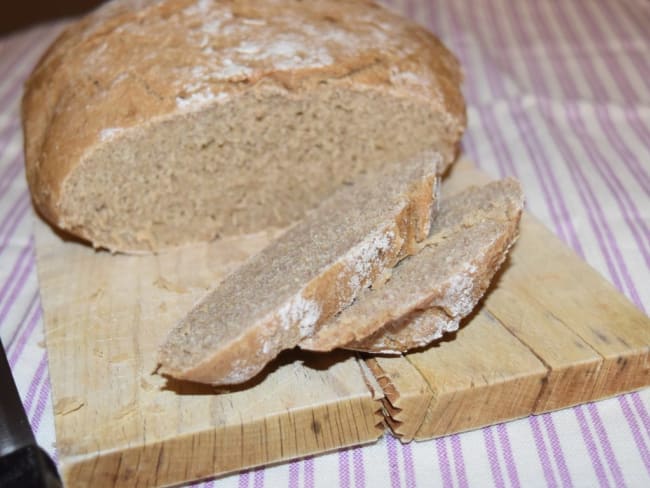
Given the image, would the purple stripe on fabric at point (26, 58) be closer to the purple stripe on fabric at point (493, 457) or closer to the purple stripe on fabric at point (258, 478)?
the purple stripe on fabric at point (258, 478)

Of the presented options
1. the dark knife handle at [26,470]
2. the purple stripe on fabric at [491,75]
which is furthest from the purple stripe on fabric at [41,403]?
the purple stripe on fabric at [491,75]

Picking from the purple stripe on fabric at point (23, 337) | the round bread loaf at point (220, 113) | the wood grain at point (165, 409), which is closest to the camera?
the wood grain at point (165, 409)

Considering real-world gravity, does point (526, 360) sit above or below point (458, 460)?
above

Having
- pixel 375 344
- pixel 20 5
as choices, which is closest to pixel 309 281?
pixel 375 344

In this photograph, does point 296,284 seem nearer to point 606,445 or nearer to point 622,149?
point 606,445

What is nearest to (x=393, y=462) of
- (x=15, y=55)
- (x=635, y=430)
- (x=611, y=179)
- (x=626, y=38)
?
(x=635, y=430)

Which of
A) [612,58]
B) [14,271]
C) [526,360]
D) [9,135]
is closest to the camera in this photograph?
[526,360]
